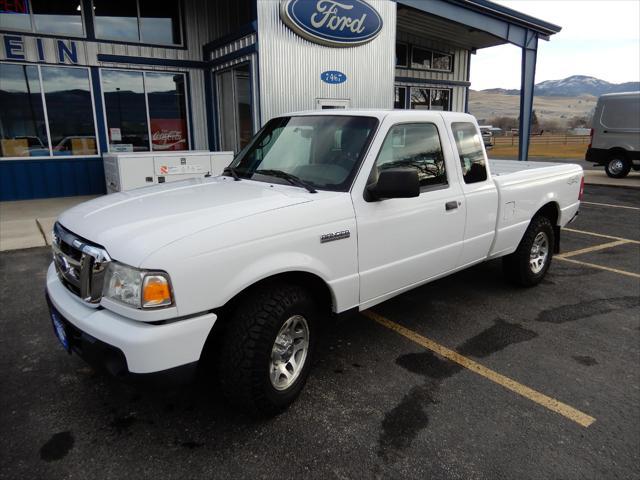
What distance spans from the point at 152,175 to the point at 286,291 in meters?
6.49

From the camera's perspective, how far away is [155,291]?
7.57 ft

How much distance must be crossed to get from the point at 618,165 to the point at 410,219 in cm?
1573

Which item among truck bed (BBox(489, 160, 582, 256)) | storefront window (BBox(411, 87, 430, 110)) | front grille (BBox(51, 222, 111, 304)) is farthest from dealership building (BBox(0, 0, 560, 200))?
front grille (BBox(51, 222, 111, 304))

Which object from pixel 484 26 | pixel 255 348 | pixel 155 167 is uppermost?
pixel 484 26

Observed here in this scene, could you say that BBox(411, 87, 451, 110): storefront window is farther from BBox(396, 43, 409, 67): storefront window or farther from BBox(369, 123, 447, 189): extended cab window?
BBox(369, 123, 447, 189): extended cab window

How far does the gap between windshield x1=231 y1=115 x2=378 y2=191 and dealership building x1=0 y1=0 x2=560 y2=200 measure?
21.3 feet

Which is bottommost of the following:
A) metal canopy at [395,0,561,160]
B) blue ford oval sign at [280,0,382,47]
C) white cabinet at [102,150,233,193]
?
white cabinet at [102,150,233,193]

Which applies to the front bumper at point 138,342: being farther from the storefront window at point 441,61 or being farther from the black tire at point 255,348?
the storefront window at point 441,61

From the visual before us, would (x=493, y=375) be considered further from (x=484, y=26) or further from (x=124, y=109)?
(x=484, y=26)

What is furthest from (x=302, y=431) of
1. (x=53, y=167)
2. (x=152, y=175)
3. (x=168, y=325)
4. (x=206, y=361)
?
(x=53, y=167)

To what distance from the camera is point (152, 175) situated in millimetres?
8492

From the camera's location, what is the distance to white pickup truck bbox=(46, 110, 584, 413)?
2375 mm

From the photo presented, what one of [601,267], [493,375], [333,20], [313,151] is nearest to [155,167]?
[333,20]

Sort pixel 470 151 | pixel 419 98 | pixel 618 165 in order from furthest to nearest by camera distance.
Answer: pixel 419 98, pixel 618 165, pixel 470 151
